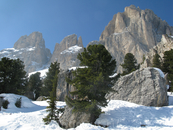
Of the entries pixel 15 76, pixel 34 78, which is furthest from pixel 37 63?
pixel 15 76

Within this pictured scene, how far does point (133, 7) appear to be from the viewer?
94.9m

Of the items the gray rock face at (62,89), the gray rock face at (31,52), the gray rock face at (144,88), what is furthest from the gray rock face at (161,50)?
the gray rock face at (31,52)

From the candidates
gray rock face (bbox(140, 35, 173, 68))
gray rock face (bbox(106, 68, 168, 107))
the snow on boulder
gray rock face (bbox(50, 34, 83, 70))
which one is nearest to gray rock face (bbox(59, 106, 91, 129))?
gray rock face (bbox(106, 68, 168, 107))

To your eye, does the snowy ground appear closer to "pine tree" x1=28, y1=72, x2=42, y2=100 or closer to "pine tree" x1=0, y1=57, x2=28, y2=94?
"pine tree" x1=0, y1=57, x2=28, y2=94

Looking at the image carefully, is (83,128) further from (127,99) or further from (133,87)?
(133,87)

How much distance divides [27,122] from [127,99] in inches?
416

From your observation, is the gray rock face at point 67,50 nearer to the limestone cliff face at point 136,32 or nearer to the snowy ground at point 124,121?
the limestone cliff face at point 136,32

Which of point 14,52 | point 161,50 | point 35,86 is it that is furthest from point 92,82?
point 14,52

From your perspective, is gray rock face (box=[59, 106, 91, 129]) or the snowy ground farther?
gray rock face (box=[59, 106, 91, 129])

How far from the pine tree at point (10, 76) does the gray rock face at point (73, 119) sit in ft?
53.7

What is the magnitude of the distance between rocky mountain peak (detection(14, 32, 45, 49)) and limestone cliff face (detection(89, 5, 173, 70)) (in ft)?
370

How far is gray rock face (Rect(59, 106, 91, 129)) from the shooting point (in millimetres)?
8586

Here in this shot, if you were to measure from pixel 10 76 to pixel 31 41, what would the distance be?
6476 inches

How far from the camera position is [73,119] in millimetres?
8766
